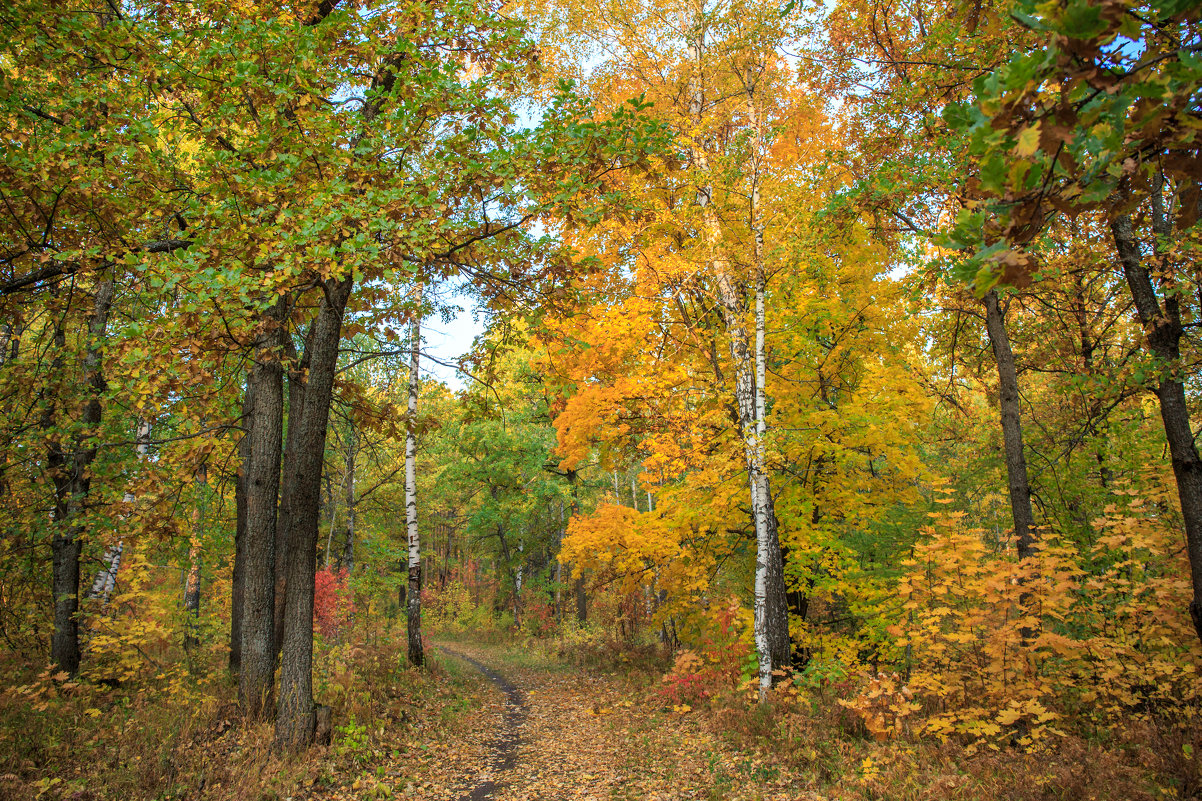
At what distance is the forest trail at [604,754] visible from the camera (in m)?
6.25

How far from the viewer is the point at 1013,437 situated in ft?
27.0

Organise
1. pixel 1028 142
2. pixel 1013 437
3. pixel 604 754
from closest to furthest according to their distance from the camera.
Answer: pixel 1028 142
pixel 604 754
pixel 1013 437

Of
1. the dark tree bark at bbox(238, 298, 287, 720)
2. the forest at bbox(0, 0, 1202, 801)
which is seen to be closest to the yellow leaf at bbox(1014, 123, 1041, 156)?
the forest at bbox(0, 0, 1202, 801)

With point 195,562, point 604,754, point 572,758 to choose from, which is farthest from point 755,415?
point 195,562

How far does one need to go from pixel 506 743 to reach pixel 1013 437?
8.55 metres

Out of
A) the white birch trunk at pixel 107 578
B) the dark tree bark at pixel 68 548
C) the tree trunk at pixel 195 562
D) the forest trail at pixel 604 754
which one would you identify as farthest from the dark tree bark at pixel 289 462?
the forest trail at pixel 604 754

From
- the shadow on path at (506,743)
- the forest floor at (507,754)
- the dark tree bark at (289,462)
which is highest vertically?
the dark tree bark at (289,462)

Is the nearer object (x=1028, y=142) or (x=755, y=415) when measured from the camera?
(x=1028, y=142)

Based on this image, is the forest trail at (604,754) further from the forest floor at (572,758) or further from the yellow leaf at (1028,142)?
the yellow leaf at (1028,142)

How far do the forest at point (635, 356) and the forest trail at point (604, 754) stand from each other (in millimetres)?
96

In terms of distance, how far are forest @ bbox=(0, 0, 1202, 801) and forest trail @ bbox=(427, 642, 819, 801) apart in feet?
0.32

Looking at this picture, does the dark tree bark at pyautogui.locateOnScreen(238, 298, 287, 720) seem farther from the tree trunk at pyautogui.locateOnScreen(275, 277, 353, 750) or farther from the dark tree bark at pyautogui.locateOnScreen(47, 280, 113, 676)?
the dark tree bark at pyautogui.locateOnScreen(47, 280, 113, 676)

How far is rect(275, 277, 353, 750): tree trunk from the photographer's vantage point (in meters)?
6.52

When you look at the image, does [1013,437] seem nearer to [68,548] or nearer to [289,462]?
[289,462]
